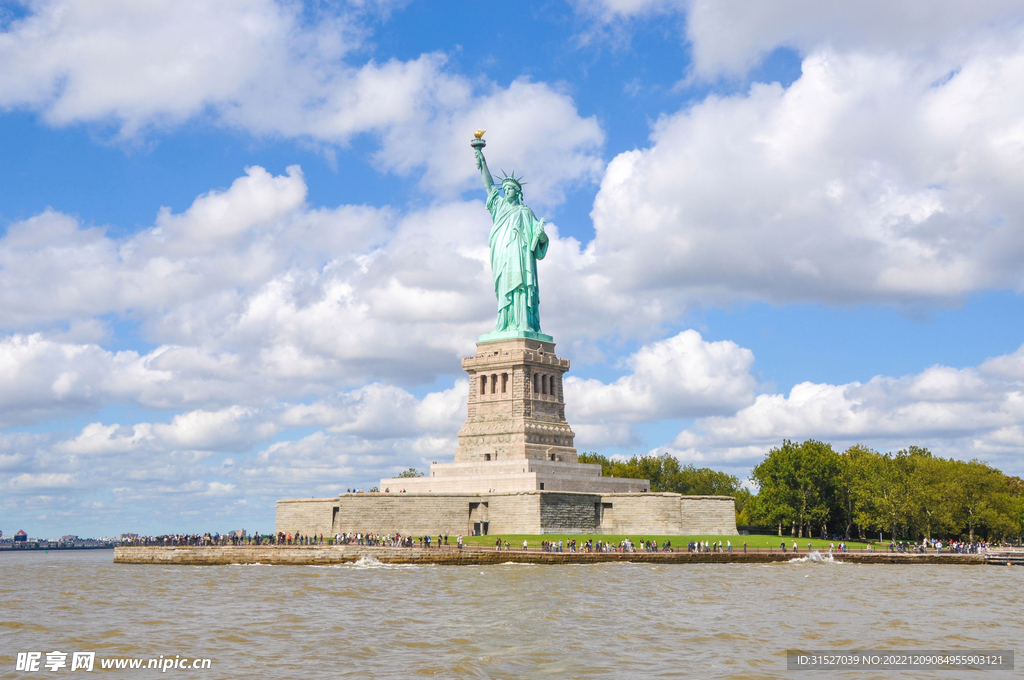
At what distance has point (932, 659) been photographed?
70.1 ft

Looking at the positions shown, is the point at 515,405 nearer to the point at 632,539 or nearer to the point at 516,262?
the point at 516,262

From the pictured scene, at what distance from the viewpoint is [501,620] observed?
27.5m

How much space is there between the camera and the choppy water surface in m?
21.0

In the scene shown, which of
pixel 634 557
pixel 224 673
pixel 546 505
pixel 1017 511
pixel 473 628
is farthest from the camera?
pixel 1017 511

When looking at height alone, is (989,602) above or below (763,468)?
below

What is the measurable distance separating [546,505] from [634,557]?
7.00 m

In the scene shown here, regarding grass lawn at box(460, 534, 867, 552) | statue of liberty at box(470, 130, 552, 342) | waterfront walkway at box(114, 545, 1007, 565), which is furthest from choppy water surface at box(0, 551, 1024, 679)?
statue of liberty at box(470, 130, 552, 342)

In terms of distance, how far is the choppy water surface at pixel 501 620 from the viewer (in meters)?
21.0

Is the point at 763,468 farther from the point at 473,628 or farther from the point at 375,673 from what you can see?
the point at 375,673

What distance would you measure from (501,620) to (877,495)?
180 ft

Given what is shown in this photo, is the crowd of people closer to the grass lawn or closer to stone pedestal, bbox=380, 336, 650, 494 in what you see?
the grass lawn

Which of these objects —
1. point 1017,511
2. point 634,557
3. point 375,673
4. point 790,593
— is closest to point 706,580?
point 790,593

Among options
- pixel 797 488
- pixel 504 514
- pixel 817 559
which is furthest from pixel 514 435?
pixel 797 488

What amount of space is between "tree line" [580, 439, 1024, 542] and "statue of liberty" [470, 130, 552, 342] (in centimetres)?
2136
